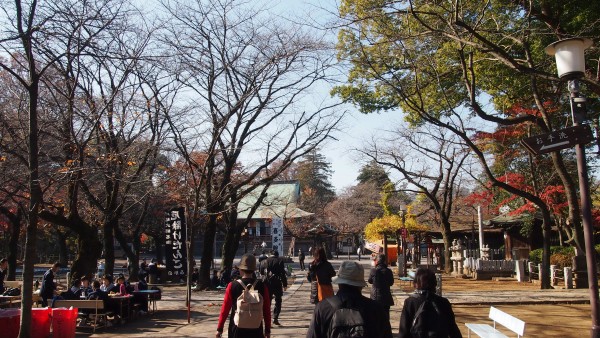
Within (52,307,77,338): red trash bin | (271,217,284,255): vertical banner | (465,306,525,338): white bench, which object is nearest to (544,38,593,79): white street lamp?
(465,306,525,338): white bench

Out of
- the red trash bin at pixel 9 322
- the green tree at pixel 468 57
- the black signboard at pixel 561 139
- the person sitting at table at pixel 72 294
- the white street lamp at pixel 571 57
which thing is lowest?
the red trash bin at pixel 9 322

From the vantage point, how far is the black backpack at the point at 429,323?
455cm

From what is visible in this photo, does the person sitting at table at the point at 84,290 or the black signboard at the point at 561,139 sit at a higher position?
the black signboard at the point at 561,139

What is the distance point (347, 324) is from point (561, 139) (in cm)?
406

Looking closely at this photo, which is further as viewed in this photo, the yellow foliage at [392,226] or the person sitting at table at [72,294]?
the yellow foliage at [392,226]

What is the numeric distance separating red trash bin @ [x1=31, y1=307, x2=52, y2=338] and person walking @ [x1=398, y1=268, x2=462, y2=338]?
24.9 feet

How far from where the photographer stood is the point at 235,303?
5695 millimetres

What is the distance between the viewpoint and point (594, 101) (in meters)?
15.9

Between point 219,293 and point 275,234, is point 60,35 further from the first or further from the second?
point 275,234

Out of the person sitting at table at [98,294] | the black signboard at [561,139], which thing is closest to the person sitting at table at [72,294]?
the person sitting at table at [98,294]

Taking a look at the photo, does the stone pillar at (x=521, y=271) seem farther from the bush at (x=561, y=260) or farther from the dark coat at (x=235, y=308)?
the dark coat at (x=235, y=308)

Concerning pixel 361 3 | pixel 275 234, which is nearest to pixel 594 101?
pixel 361 3

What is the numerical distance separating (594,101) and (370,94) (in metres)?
6.67

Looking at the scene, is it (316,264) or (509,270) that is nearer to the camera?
(316,264)
